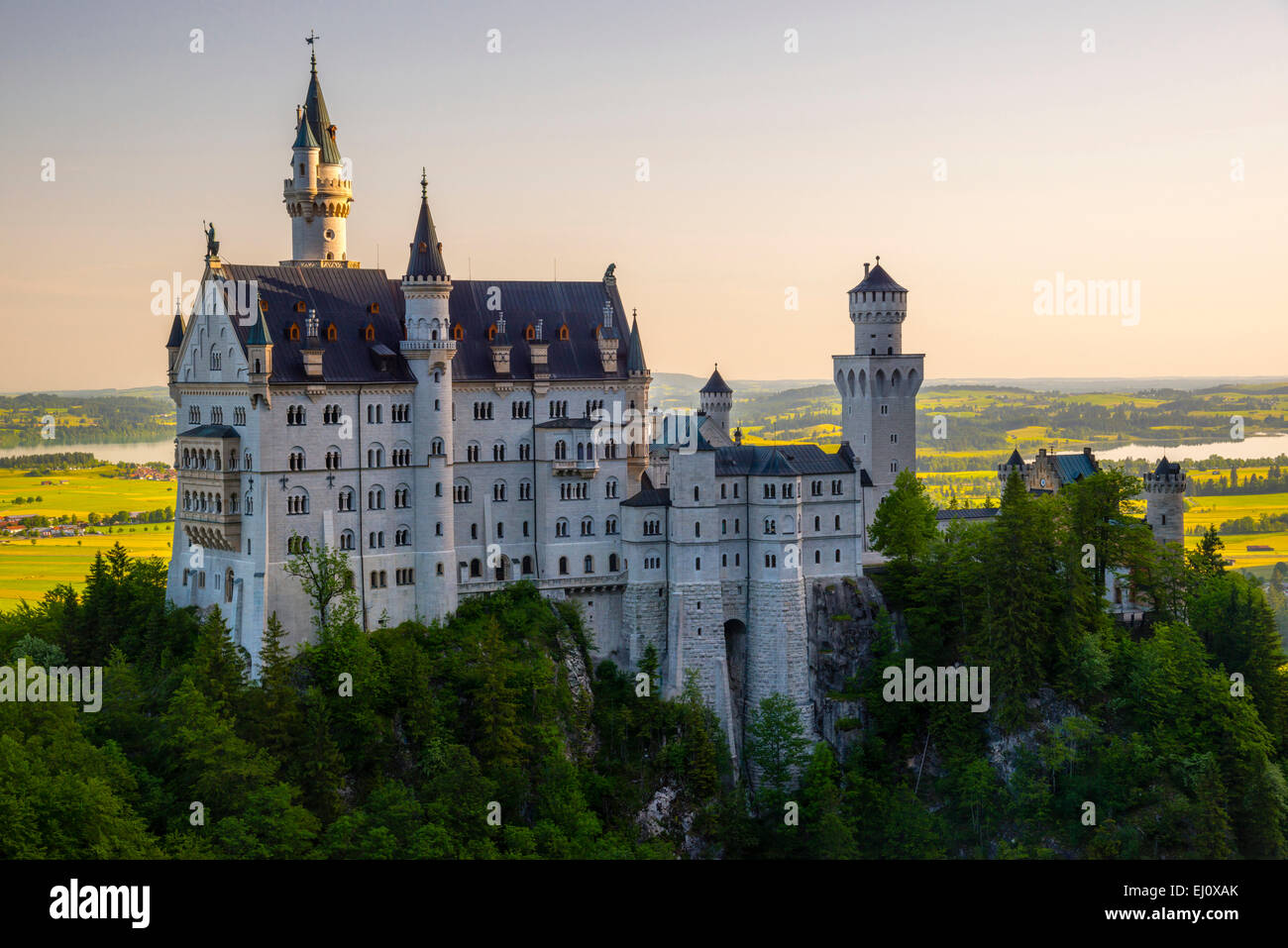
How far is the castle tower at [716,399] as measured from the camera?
91062 millimetres

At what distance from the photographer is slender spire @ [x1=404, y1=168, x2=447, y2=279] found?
263 ft

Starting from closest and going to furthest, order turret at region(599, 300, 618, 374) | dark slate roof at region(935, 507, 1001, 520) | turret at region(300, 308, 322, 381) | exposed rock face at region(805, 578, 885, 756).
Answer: turret at region(300, 308, 322, 381), exposed rock face at region(805, 578, 885, 756), turret at region(599, 300, 618, 374), dark slate roof at region(935, 507, 1001, 520)

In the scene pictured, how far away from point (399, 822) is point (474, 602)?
49.1ft

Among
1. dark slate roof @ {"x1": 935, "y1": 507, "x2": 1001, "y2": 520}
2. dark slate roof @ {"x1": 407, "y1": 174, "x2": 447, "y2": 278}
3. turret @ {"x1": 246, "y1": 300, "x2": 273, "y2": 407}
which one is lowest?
dark slate roof @ {"x1": 935, "y1": 507, "x2": 1001, "y2": 520}

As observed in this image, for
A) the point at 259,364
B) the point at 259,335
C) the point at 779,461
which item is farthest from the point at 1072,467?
the point at 259,335

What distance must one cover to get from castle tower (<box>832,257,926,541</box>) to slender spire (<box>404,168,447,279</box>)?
28.2 metres

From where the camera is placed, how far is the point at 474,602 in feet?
268

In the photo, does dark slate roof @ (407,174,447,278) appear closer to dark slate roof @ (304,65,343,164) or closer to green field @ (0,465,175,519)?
dark slate roof @ (304,65,343,164)

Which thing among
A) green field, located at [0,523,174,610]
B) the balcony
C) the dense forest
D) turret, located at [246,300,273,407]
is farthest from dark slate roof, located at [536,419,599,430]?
green field, located at [0,523,174,610]

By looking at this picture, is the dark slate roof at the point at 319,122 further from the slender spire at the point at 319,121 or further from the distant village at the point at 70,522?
the distant village at the point at 70,522

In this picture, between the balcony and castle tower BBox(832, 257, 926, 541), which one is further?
castle tower BBox(832, 257, 926, 541)

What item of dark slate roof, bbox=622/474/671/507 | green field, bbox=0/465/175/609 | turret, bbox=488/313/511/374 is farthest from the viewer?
green field, bbox=0/465/175/609

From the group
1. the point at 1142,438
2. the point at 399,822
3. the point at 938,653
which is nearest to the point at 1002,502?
the point at 938,653
